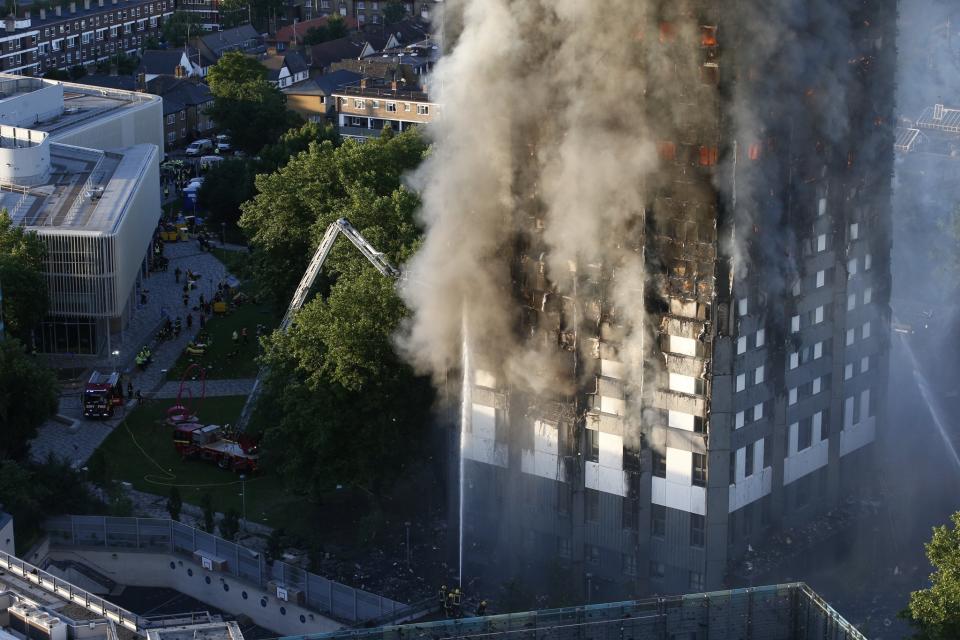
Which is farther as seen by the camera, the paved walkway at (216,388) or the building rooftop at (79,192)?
the building rooftop at (79,192)

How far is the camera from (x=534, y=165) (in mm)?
56438

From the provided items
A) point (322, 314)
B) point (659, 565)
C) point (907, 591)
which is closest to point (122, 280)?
point (322, 314)

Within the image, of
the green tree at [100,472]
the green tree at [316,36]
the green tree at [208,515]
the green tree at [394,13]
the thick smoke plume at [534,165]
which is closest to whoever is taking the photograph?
the thick smoke plume at [534,165]

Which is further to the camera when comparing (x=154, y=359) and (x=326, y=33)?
(x=326, y=33)

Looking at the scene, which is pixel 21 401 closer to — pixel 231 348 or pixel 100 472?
pixel 100 472

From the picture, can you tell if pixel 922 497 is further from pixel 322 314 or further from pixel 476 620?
pixel 476 620

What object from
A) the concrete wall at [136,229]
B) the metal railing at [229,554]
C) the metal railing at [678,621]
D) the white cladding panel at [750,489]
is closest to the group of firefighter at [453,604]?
the metal railing at [229,554]

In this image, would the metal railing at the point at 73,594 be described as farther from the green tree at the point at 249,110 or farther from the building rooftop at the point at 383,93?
the green tree at the point at 249,110

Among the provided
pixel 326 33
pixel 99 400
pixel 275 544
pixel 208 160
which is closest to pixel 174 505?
pixel 275 544

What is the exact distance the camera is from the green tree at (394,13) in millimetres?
171250

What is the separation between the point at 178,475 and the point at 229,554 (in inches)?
414

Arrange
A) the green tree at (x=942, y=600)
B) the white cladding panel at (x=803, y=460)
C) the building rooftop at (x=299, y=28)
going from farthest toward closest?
the building rooftop at (x=299, y=28) < the white cladding panel at (x=803, y=460) < the green tree at (x=942, y=600)

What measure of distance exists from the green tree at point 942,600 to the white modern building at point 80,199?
136ft

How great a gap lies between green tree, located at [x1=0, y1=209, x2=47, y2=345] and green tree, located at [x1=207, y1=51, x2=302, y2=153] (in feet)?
141
